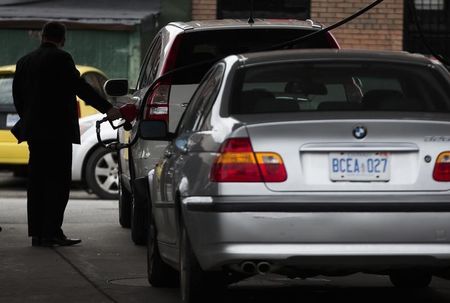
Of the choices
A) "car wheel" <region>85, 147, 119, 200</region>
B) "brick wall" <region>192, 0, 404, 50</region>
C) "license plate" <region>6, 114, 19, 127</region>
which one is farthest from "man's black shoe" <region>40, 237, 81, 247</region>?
"brick wall" <region>192, 0, 404, 50</region>

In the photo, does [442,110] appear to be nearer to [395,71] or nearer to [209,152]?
[395,71]

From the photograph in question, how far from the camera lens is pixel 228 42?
11688 millimetres

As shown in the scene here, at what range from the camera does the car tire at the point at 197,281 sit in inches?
310

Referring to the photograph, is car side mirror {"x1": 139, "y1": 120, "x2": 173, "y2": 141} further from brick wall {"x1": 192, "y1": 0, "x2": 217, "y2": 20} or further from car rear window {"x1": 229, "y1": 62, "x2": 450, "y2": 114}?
brick wall {"x1": 192, "y1": 0, "x2": 217, "y2": 20}

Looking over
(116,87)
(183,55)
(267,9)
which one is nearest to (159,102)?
(183,55)

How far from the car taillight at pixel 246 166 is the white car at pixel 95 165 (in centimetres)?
1059

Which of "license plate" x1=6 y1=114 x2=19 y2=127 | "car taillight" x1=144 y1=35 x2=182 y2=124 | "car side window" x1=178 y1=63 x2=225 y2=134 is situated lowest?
"license plate" x1=6 y1=114 x2=19 y2=127

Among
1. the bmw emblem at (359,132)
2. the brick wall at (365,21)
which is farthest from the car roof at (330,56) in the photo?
the brick wall at (365,21)

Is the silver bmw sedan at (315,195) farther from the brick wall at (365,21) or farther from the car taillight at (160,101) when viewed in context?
the brick wall at (365,21)

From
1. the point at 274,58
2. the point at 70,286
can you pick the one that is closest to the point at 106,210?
the point at 70,286

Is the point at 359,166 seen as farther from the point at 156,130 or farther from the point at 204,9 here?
the point at 204,9

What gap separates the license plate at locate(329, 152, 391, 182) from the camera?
24.7 ft

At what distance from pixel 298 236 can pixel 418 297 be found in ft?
6.60

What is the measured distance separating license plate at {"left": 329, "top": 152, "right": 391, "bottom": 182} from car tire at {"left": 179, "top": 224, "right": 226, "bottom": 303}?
2.91ft
